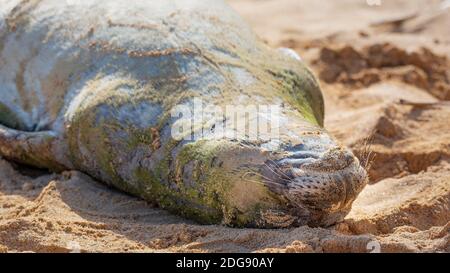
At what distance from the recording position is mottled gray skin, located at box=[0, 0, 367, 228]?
405cm

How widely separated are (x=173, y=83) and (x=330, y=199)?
1.14 metres

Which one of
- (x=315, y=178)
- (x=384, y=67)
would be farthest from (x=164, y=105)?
(x=384, y=67)

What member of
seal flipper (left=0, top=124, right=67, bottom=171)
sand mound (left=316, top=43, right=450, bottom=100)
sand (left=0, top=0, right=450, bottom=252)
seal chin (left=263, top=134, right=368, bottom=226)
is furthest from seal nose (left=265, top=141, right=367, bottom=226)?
sand mound (left=316, top=43, right=450, bottom=100)

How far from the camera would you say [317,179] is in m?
3.94

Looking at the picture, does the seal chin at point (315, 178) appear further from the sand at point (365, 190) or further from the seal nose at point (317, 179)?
the sand at point (365, 190)

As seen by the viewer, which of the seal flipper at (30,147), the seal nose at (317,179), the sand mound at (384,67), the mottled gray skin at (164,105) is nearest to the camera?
the seal nose at (317,179)

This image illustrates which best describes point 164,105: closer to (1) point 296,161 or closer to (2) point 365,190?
(1) point 296,161

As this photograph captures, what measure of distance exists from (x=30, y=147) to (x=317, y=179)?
1845mm

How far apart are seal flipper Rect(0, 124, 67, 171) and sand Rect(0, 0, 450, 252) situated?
7 cm

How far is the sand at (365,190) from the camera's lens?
4.01m

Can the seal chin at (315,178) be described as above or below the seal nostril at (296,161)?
below

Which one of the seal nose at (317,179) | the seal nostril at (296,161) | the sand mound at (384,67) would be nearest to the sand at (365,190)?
the sand mound at (384,67)
